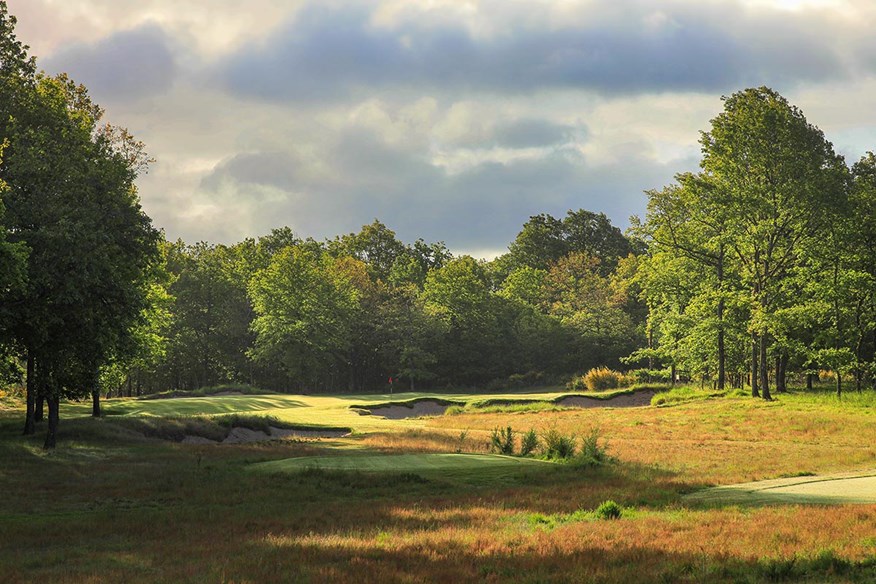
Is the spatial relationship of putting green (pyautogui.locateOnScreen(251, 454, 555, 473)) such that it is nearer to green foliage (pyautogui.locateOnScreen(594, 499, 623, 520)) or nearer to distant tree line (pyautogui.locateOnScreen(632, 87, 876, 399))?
green foliage (pyautogui.locateOnScreen(594, 499, 623, 520))

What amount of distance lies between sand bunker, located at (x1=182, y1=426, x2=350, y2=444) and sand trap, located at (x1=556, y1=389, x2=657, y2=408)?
28988 millimetres

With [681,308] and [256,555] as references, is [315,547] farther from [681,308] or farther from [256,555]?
[681,308]

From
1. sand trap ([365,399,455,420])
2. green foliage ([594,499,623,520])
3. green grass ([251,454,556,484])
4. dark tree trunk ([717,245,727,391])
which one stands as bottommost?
sand trap ([365,399,455,420])

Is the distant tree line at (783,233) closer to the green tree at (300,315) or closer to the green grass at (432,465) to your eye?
the green grass at (432,465)

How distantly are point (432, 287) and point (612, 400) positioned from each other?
50.1 meters

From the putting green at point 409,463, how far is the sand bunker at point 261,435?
42.7 feet

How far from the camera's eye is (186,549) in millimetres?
13477

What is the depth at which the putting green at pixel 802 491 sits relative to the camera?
57.6ft

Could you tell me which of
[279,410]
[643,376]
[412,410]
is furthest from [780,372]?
[279,410]

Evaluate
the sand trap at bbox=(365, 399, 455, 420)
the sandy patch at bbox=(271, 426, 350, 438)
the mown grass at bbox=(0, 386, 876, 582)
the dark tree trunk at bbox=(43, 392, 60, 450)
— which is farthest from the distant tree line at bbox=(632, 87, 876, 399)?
the dark tree trunk at bbox=(43, 392, 60, 450)

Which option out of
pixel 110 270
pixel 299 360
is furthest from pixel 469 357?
pixel 110 270

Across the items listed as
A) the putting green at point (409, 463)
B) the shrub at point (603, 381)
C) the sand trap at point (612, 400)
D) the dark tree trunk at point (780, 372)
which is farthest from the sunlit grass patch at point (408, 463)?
the shrub at point (603, 381)

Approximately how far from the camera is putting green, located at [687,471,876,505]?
17.5 m

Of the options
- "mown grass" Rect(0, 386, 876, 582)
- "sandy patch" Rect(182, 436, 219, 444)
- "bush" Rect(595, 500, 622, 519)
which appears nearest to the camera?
"mown grass" Rect(0, 386, 876, 582)
